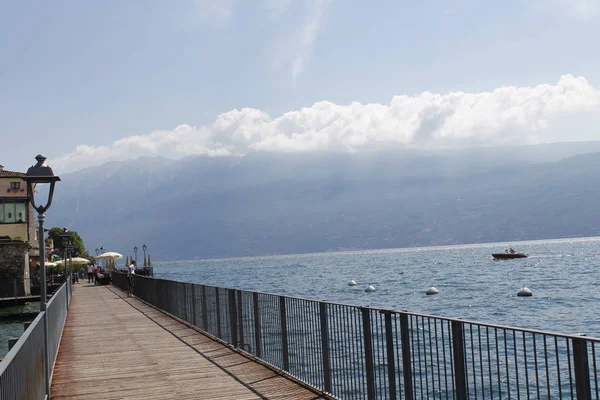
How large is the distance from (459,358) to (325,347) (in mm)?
3039

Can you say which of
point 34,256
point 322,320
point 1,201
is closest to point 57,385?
point 322,320

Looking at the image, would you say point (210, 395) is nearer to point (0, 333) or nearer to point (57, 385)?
point (57, 385)

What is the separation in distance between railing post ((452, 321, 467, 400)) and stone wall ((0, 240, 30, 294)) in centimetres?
5014

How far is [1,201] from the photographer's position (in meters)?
60.1

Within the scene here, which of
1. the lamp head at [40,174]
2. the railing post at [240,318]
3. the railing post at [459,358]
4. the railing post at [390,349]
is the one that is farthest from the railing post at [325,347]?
the lamp head at [40,174]

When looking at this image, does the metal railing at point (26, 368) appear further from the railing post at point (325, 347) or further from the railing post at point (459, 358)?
the railing post at point (459, 358)

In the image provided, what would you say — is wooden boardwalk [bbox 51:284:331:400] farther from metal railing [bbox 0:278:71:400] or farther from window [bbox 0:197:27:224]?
window [bbox 0:197:27:224]

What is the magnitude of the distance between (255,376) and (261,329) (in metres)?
1.37

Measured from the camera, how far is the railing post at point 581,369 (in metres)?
4.62

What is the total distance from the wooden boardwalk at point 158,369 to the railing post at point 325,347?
21cm

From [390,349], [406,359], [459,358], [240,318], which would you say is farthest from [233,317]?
[459,358]

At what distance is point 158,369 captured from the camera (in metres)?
11.5

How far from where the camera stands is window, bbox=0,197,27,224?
60047 mm

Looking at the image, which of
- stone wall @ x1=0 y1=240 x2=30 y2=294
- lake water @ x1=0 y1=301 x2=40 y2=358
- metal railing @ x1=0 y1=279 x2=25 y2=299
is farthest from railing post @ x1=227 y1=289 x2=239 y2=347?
stone wall @ x1=0 y1=240 x2=30 y2=294
